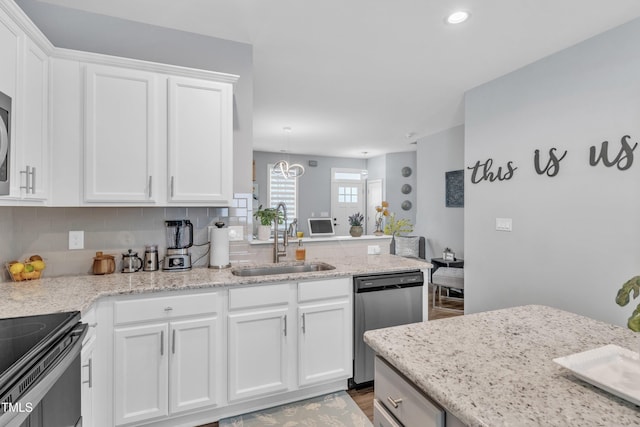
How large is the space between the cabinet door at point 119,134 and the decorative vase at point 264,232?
960mm

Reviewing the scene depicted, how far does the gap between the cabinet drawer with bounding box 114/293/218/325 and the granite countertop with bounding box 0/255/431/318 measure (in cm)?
7

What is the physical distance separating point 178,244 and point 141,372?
861 millimetres

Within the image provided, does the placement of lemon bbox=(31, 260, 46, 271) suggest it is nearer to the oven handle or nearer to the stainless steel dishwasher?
the oven handle

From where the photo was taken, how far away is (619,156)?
7.63ft

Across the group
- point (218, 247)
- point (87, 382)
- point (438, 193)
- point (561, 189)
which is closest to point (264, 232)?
point (218, 247)

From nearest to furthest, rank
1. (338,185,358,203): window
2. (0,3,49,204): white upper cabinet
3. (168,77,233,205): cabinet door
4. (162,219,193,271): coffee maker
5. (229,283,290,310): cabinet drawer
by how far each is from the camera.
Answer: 1. (0,3,49,204): white upper cabinet
2. (229,283,290,310): cabinet drawer
3. (168,77,233,205): cabinet door
4. (162,219,193,271): coffee maker
5. (338,185,358,203): window

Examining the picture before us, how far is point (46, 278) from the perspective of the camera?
208cm

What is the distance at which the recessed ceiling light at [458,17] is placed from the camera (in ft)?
7.16

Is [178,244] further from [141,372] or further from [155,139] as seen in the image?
[141,372]

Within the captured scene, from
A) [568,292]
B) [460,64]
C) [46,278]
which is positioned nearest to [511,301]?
[568,292]

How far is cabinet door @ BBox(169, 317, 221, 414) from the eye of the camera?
6.32ft

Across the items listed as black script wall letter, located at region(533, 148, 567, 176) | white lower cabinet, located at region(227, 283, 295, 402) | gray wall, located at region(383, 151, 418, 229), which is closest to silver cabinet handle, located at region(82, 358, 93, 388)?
white lower cabinet, located at region(227, 283, 295, 402)

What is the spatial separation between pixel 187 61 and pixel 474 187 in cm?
307

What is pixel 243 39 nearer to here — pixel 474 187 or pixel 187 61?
pixel 187 61
